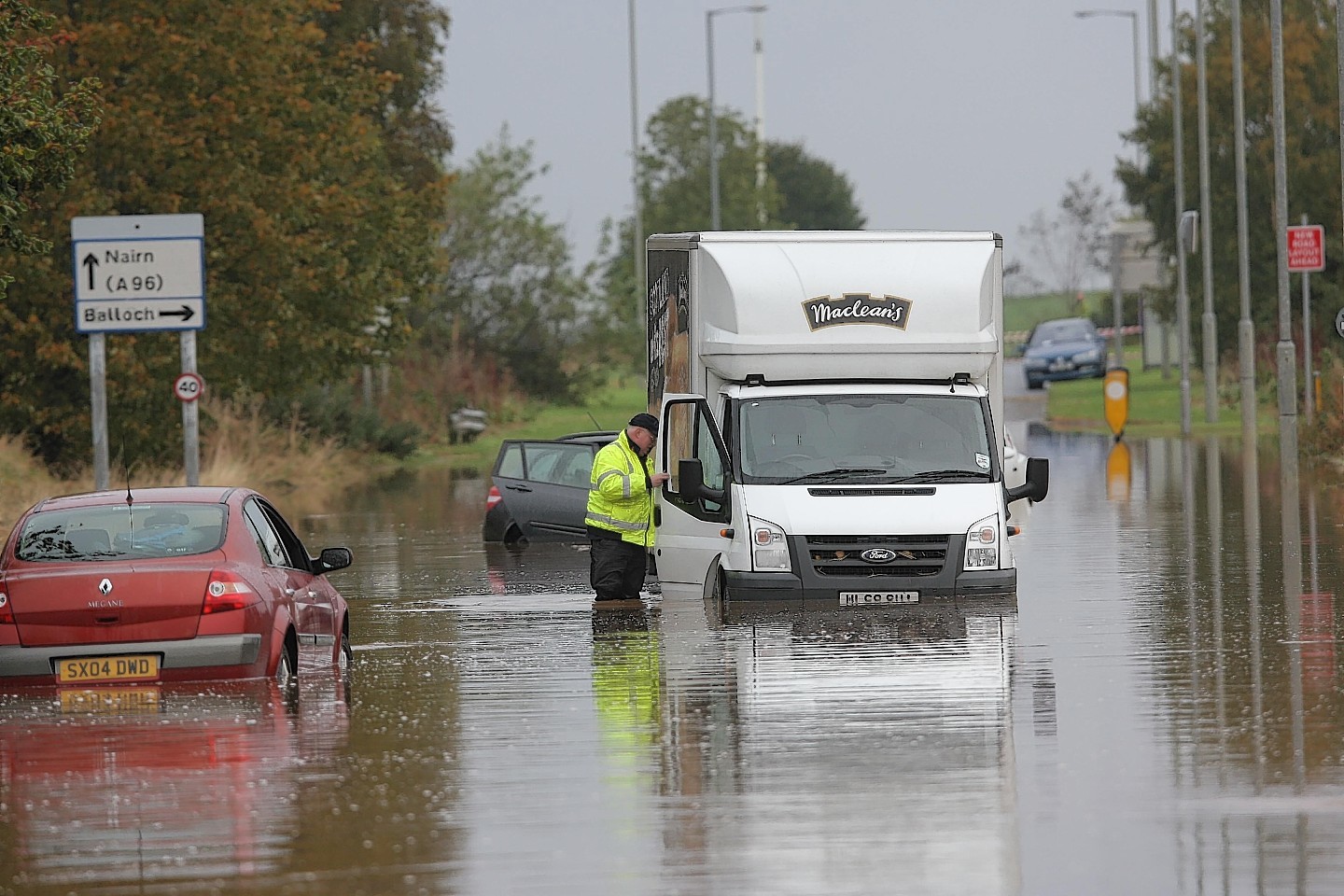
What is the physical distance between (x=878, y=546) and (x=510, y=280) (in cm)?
5396

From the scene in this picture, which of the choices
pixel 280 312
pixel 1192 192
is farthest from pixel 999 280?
pixel 1192 192

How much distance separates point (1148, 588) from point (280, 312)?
20869 millimetres

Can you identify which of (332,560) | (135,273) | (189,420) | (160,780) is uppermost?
(135,273)

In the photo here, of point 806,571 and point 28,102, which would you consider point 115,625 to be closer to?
point 806,571

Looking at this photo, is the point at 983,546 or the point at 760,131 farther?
the point at 760,131

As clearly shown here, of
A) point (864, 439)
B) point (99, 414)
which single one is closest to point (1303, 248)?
point (99, 414)

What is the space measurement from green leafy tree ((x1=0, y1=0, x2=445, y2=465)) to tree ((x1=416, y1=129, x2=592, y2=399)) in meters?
29.0

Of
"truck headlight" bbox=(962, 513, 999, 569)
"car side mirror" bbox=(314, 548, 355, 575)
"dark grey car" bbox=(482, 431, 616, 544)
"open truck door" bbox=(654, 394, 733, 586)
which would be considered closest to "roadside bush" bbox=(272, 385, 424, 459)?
"dark grey car" bbox=(482, 431, 616, 544)

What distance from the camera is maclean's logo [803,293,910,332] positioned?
17125 mm

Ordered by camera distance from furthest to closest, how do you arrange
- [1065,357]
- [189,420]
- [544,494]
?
[1065,357]
[544,494]
[189,420]

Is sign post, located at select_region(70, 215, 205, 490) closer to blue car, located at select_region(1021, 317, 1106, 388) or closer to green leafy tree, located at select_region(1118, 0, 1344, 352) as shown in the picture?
green leafy tree, located at select_region(1118, 0, 1344, 352)

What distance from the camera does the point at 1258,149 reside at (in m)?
57.4

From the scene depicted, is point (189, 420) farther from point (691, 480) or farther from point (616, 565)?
point (691, 480)

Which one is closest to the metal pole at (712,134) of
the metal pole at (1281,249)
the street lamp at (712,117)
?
the street lamp at (712,117)
